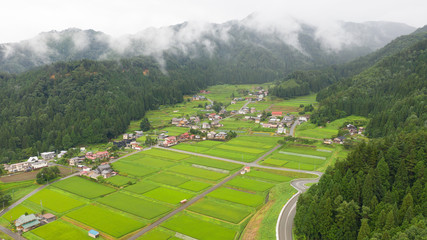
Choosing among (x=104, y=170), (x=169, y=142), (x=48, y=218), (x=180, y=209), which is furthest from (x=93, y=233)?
(x=169, y=142)

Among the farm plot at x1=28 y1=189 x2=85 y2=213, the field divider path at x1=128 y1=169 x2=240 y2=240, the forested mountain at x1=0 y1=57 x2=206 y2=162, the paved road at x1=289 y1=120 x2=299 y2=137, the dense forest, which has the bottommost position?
the field divider path at x1=128 y1=169 x2=240 y2=240

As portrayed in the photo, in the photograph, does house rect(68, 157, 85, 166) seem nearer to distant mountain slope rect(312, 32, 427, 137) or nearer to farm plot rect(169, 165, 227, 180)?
farm plot rect(169, 165, 227, 180)

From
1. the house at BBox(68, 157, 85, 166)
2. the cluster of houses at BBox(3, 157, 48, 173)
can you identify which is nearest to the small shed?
the house at BBox(68, 157, 85, 166)

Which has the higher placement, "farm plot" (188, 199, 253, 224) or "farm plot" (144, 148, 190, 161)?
"farm plot" (144, 148, 190, 161)

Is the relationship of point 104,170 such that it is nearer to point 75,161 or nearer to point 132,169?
point 132,169

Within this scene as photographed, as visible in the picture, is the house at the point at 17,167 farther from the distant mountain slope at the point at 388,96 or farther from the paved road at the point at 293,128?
the distant mountain slope at the point at 388,96
